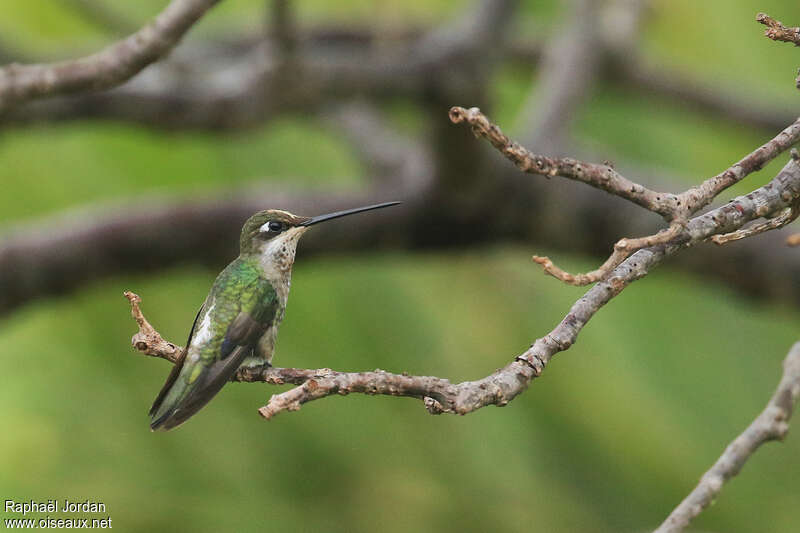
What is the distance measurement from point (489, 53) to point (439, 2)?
293 centimetres

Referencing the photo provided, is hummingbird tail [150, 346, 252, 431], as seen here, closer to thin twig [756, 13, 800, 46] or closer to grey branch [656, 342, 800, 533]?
grey branch [656, 342, 800, 533]

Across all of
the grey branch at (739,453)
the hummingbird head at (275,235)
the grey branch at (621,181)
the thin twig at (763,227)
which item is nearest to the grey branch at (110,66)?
the hummingbird head at (275,235)

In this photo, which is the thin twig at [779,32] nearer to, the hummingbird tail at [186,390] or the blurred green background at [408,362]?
the hummingbird tail at [186,390]

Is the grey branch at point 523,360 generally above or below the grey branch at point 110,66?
above

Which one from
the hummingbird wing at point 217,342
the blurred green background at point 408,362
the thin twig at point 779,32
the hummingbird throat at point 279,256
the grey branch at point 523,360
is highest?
the thin twig at point 779,32

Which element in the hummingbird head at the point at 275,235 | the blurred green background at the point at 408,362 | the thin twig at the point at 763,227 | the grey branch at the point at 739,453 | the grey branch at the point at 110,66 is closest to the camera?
the grey branch at the point at 739,453

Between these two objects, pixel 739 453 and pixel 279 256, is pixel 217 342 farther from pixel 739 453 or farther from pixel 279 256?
pixel 739 453

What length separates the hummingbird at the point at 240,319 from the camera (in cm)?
97

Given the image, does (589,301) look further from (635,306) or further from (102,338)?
(635,306)

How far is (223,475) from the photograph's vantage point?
17.2ft

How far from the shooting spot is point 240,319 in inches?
44.9

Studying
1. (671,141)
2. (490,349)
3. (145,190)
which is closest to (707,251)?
(490,349)

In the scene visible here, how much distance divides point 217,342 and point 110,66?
798mm

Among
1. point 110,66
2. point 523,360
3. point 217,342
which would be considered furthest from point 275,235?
point 110,66
